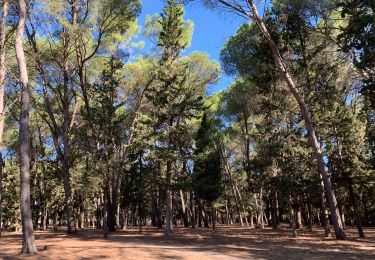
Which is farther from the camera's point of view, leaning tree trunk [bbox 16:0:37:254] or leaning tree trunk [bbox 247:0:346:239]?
leaning tree trunk [bbox 247:0:346:239]

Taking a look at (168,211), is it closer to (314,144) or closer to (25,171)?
(314,144)

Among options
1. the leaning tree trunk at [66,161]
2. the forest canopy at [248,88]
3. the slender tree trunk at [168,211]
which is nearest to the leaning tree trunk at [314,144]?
the forest canopy at [248,88]

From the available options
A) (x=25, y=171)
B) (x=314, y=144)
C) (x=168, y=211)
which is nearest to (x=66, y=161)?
(x=168, y=211)

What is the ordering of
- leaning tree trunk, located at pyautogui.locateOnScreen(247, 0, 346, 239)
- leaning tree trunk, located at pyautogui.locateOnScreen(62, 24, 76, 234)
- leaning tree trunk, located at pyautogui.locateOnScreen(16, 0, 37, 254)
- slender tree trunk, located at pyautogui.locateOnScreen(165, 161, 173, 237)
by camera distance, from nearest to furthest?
leaning tree trunk, located at pyautogui.locateOnScreen(16, 0, 37, 254)
leaning tree trunk, located at pyautogui.locateOnScreen(247, 0, 346, 239)
slender tree trunk, located at pyautogui.locateOnScreen(165, 161, 173, 237)
leaning tree trunk, located at pyautogui.locateOnScreen(62, 24, 76, 234)

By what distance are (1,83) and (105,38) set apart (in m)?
8.89

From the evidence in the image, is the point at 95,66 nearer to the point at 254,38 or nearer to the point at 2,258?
the point at 254,38

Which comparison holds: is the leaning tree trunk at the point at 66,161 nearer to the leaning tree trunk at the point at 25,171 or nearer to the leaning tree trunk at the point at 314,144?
the leaning tree trunk at the point at 25,171

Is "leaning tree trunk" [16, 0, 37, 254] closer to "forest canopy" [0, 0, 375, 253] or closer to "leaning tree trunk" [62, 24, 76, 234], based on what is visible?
"forest canopy" [0, 0, 375, 253]

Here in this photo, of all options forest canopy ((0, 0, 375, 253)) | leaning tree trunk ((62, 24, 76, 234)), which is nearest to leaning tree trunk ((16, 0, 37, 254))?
forest canopy ((0, 0, 375, 253))

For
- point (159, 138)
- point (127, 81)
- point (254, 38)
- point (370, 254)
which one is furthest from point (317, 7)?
point (127, 81)

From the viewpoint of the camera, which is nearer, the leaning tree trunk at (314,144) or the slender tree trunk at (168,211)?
the leaning tree trunk at (314,144)

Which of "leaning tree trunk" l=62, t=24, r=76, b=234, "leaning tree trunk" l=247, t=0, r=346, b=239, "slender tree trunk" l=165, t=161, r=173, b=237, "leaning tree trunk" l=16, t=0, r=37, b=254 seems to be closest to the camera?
"leaning tree trunk" l=16, t=0, r=37, b=254

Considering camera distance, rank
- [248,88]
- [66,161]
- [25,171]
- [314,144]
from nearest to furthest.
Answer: [25,171] → [314,144] → [66,161] → [248,88]

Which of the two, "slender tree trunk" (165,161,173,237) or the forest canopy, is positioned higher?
the forest canopy
